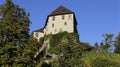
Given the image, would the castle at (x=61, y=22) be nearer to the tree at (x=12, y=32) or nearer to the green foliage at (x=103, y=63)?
the green foliage at (x=103, y=63)

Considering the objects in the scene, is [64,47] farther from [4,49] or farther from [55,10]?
[55,10]

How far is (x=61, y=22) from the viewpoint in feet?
263

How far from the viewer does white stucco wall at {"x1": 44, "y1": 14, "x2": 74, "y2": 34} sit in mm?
78625

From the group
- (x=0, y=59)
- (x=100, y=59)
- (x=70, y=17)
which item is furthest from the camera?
(x=70, y=17)

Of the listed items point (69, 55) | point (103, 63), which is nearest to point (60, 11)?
point (103, 63)

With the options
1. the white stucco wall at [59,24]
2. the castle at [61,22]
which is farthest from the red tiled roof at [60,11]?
the white stucco wall at [59,24]

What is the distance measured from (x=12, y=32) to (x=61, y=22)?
40.8 meters

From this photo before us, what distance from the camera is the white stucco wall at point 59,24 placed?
78.6 metres

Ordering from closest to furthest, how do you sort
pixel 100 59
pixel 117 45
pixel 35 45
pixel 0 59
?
pixel 0 59, pixel 35 45, pixel 100 59, pixel 117 45

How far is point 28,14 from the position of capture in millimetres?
42750

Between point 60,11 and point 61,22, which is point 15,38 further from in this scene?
point 60,11

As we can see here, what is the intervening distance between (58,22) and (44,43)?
844 centimetres

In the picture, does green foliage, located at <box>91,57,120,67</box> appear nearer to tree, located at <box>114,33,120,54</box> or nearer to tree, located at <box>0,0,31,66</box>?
tree, located at <box>0,0,31,66</box>

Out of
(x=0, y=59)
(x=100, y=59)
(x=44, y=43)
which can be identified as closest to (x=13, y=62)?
(x=0, y=59)
